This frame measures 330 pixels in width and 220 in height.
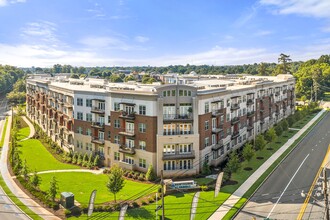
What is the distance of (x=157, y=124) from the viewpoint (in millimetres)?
47656

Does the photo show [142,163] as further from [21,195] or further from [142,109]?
[21,195]

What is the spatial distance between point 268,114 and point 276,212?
5253 centimetres

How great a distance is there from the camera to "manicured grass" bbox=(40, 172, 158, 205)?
1587 inches

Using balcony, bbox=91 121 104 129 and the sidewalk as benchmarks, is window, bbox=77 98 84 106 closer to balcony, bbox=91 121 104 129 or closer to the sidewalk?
balcony, bbox=91 121 104 129

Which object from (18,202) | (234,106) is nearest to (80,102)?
(18,202)

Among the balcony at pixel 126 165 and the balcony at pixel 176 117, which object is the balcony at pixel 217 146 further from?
the balcony at pixel 126 165

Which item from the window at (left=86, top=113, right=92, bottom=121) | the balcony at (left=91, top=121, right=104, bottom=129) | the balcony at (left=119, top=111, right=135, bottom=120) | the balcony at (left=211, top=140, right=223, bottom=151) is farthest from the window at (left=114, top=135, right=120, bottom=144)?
the balcony at (left=211, top=140, right=223, bottom=151)

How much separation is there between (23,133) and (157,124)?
186 ft

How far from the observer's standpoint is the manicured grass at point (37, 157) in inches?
2163

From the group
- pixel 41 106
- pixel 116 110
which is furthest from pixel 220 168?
pixel 41 106

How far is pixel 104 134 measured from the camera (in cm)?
5578

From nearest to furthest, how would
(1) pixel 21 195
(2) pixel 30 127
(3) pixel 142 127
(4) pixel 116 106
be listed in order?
1. (1) pixel 21 195
2. (3) pixel 142 127
3. (4) pixel 116 106
4. (2) pixel 30 127

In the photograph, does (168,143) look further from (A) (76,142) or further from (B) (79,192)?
(A) (76,142)

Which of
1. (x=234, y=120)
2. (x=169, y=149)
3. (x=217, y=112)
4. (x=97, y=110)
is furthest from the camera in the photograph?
(x=234, y=120)
